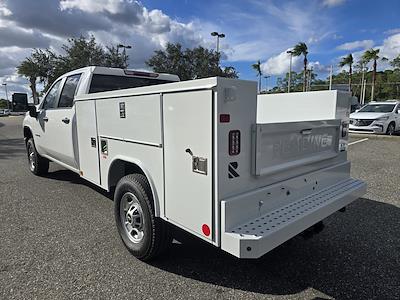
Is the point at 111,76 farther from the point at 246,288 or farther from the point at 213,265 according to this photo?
the point at 246,288

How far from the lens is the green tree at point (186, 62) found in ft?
100

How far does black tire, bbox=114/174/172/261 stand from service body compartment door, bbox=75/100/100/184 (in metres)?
0.81

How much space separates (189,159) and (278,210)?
0.92 metres

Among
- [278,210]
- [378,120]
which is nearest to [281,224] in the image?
[278,210]

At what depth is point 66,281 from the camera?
2.77m

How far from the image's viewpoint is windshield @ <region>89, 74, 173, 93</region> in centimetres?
448

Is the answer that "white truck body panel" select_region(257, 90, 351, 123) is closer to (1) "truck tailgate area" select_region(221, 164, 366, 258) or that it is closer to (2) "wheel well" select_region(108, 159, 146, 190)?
(1) "truck tailgate area" select_region(221, 164, 366, 258)

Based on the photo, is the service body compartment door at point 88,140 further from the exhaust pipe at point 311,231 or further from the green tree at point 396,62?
the green tree at point 396,62

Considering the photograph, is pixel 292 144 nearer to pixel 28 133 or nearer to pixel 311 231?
pixel 311 231

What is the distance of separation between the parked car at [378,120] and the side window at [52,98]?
13281mm

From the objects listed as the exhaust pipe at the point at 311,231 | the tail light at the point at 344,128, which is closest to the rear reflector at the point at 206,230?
the exhaust pipe at the point at 311,231

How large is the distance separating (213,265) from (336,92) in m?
2.30

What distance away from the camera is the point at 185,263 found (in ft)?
10.1

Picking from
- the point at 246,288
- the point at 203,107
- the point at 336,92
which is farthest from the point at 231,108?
the point at 336,92
